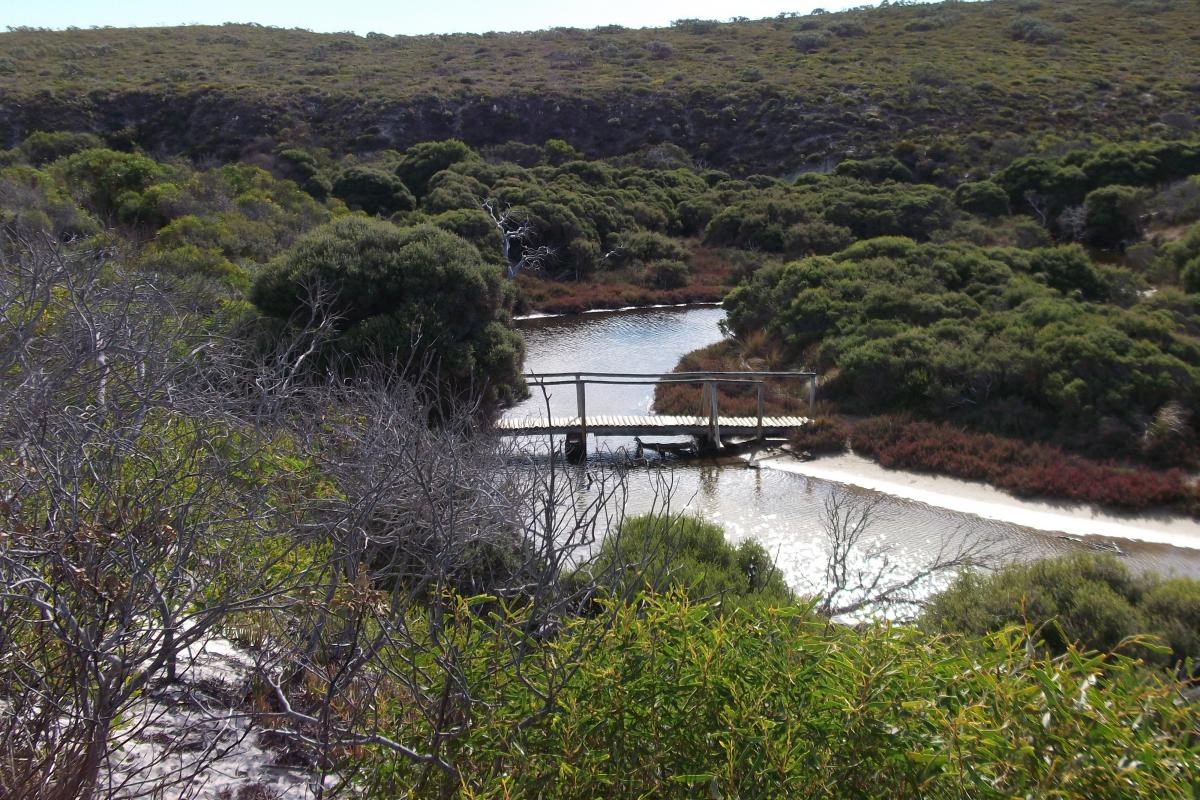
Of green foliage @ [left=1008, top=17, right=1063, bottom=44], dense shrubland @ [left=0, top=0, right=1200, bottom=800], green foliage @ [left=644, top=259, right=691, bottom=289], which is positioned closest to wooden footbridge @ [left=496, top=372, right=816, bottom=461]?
dense shrubland @ [left=0, top=0, right=1200, bottom=800]

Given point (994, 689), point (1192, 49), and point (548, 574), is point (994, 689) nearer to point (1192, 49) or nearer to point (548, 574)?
point (548, 574)

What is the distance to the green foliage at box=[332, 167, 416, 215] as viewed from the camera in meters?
27.6

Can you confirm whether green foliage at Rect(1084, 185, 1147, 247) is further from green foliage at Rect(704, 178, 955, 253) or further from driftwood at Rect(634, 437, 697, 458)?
driftwood at Rect(634, 437, 697, 458)

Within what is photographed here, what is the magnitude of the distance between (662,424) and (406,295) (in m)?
4.64

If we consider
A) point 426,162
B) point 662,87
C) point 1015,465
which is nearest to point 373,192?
point 426,162

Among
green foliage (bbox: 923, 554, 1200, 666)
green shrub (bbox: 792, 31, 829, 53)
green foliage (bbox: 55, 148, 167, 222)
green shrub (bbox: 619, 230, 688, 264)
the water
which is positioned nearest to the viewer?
green foliage (bbox: 923, 554, 1200, 666)

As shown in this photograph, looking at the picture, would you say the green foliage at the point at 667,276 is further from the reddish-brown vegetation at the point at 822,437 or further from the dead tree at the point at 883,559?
the dead tree at the point at 883,559

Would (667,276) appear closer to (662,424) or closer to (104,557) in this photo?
(662,424)

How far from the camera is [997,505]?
11.1 meters

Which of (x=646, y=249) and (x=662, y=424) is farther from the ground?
(x=646, y=249)

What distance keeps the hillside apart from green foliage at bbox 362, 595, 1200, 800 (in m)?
35.6

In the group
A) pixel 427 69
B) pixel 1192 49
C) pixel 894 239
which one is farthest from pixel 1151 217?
pixel 427 69

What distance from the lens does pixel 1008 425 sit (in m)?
13.1

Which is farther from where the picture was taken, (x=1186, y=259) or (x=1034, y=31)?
(x=1034, y=31)
